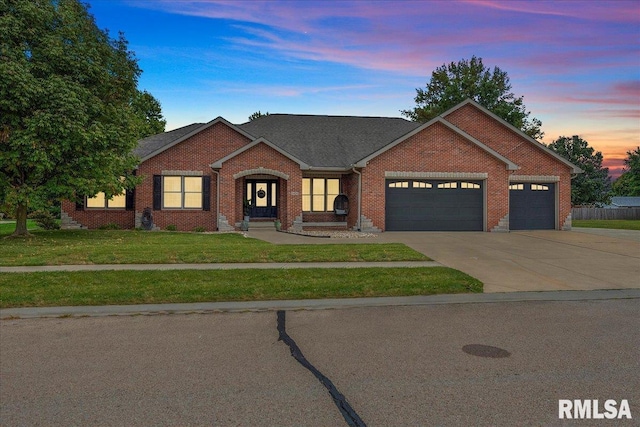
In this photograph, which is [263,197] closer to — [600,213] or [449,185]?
[449,185]

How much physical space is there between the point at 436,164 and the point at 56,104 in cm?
1749

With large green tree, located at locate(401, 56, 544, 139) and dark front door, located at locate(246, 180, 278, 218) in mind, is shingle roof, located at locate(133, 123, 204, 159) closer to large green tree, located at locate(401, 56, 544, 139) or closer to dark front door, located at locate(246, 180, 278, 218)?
dark front door, located at locate(246, 180, 278, 218)

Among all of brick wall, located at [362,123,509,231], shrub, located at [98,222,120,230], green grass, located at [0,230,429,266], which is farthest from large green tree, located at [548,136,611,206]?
shrub, located at [98,222,120,230]

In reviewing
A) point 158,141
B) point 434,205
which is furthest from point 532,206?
point 158,141

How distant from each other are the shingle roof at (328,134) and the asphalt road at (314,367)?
18.9m

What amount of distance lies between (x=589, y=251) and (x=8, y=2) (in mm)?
23189

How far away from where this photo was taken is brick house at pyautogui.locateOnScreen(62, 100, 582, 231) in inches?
939

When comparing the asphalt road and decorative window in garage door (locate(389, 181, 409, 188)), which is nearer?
the asphalt road

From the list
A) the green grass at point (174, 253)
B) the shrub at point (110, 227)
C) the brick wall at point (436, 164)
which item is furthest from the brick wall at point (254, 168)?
the green grass at point (174, 253)

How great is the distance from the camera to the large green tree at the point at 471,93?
51316 millimetres

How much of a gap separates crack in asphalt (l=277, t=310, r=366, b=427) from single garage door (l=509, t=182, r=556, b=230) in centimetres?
2252

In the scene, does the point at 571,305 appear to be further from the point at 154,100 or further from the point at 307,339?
the point at 154,100

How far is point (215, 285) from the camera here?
9.41 meters

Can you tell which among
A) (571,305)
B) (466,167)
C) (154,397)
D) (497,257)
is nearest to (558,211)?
(466,167)
